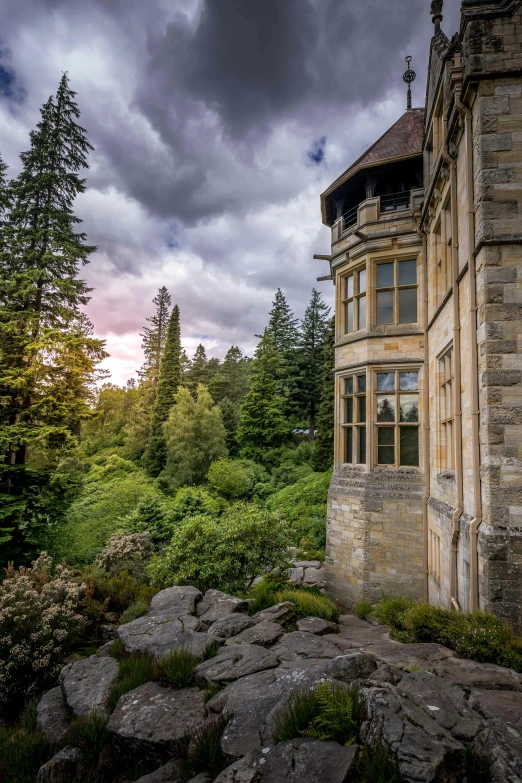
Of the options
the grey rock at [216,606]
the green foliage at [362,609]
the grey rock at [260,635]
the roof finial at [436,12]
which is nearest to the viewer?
the grey rock at [260,635]

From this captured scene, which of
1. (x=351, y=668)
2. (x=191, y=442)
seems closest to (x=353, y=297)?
(x=351, y=668)

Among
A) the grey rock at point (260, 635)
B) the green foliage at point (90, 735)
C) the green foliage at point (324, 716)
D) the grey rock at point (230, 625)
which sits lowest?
the green foliage at point (90, 735)

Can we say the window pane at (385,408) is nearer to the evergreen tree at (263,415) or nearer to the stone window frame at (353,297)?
the stone window frame at (353,297)

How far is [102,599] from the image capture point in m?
9.41

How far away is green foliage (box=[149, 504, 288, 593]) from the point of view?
9.59 metres

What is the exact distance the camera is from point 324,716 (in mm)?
3273

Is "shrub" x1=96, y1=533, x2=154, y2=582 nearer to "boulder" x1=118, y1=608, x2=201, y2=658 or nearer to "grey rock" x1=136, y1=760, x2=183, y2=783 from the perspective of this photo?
"boulder" x1=118, y1=608, x2=201, y2=658

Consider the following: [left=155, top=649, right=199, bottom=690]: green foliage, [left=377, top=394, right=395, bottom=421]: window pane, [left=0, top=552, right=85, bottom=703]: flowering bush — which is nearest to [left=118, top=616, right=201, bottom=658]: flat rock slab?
[left=155, top=649, right=199, bottom=690]: green foliage

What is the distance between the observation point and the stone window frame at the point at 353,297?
12211mm

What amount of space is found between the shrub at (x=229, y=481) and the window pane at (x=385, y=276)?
54.2ft

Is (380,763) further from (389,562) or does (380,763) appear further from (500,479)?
(389,562)

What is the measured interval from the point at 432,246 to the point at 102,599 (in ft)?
38.4

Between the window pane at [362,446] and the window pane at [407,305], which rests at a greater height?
the window pane at [407,305]

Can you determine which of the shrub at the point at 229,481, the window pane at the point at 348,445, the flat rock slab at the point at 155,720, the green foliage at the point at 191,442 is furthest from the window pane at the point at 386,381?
the green foliage at the point at 191,442
